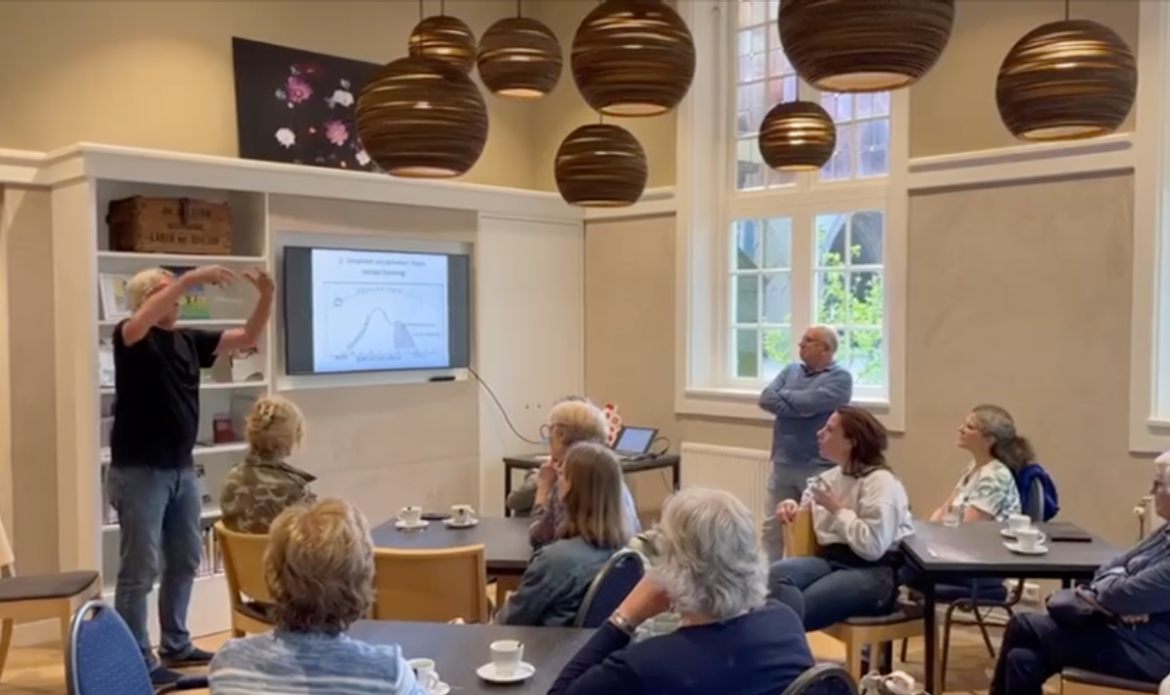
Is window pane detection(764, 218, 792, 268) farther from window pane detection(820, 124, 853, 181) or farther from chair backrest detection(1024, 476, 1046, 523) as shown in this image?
chair backrest detection(1024, 476, 1046, 523)

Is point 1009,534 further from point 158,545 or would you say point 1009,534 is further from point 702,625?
point 158,545

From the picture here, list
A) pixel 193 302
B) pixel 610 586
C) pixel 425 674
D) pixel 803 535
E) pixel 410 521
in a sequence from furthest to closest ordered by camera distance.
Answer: pixel 193 302 < pixel 410 521 < pixel 803 535 < pixel 610 586 < pixel 425 674

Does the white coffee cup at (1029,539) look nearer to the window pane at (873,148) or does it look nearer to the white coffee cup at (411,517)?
the white coffee cup at (411,517)

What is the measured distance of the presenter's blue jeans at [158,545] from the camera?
13.7 feet

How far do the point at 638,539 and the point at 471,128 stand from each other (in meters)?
1.24

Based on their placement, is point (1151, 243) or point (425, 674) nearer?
point (425, 674)

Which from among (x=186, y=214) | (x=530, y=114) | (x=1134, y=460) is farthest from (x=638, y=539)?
(x=530, y=114)

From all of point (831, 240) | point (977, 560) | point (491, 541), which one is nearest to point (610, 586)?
point (491, 541)

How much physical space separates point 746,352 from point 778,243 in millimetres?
703

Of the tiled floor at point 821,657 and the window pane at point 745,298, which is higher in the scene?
the window pane at point 745,298

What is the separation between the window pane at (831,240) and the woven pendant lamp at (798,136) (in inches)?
69.5

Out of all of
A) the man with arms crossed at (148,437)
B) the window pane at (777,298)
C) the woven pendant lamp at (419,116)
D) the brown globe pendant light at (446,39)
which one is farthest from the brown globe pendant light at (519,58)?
the window pane at (777,298)

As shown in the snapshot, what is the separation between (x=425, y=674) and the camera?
7.21 feet

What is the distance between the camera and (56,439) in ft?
16.1
